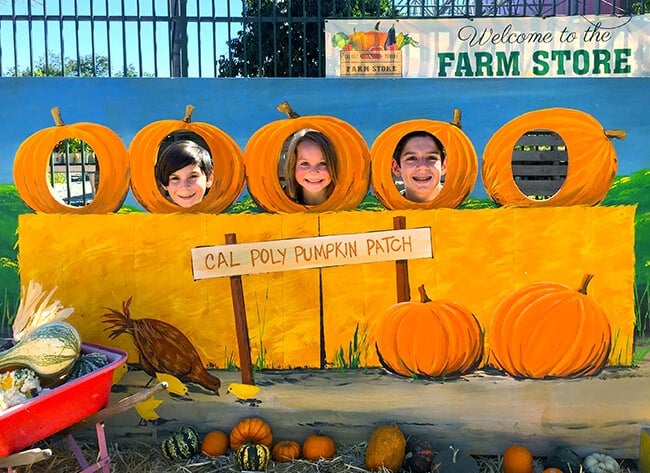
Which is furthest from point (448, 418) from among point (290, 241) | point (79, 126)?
point (79, 126)

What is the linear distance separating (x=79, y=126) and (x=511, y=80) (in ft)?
9.15

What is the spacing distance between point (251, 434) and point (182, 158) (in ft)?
6.03

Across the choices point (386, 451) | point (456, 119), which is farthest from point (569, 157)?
point (386, 451)

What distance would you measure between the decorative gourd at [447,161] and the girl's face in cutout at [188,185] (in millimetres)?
1110

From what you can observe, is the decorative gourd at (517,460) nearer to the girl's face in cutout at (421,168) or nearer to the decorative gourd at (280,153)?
the girl's face in cutout at (421,168)

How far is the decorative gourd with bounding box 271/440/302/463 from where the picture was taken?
154 inches

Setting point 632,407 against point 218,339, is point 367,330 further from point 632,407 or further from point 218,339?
point 632,407

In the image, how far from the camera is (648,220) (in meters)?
3.87

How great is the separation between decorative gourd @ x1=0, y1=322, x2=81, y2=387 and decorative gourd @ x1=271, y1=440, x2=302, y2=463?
4.67ft

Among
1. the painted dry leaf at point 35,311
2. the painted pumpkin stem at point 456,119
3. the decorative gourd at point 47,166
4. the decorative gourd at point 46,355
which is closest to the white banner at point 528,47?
the painted pumpkin stem at point 456,119

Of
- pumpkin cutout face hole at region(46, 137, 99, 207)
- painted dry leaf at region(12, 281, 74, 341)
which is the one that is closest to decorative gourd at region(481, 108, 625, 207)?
pumpkin cutout face hole at region(46, 137, 99, 207)

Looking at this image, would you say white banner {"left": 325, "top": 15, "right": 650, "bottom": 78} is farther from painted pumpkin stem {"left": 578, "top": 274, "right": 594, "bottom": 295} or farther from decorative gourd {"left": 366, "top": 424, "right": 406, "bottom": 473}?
decorative gourd {"left": 366, "top": 424, "right": 406, "bottom": 473}

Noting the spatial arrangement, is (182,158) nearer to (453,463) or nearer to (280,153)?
(280,153)

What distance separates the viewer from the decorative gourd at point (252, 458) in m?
3.80
